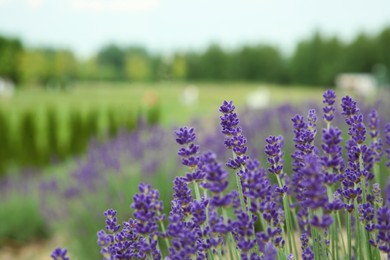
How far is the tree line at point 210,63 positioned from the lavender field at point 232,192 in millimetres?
20530

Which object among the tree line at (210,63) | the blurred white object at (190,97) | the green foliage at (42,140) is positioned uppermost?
the tree line at (210,63)

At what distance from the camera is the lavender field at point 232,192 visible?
1177 mm

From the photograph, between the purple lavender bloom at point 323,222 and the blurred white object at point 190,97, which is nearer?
the purple lavender bloom at point 323,222

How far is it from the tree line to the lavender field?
67.4 feet

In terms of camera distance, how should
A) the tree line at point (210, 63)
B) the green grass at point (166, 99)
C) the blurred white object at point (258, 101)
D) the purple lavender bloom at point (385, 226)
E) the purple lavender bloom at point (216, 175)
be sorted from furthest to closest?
the tree line at point (210, 63) → the green grass at point (166, 99) → the blurred white object at point (258, 101) → the purple lavender bloom at point (385, 226) → the purple lavender bloom at point (216, 175)

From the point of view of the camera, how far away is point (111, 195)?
593 cm

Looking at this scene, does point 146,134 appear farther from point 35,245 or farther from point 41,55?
point 41,55

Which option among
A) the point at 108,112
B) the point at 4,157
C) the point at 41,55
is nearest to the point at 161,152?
the point at 4,157

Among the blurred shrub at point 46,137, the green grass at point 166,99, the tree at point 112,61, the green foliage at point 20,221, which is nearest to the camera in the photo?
the green foliage at point 20,221

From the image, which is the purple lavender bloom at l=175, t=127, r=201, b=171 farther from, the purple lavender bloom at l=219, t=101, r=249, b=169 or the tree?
the tree

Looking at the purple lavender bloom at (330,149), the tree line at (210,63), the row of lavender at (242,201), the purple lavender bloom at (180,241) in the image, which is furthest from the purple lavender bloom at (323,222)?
the tree line at (210,63)

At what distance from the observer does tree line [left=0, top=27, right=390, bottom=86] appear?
33.3 m

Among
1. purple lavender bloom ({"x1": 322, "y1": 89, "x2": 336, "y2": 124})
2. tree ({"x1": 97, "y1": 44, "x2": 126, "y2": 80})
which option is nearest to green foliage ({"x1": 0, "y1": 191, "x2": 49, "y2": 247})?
purple lavender bloom ({"x1": 322, "y1": 89, "x2": 336, "y2": 124})

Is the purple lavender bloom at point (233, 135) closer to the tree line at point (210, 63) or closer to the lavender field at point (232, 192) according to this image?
the lavender field at point (232, 192)
